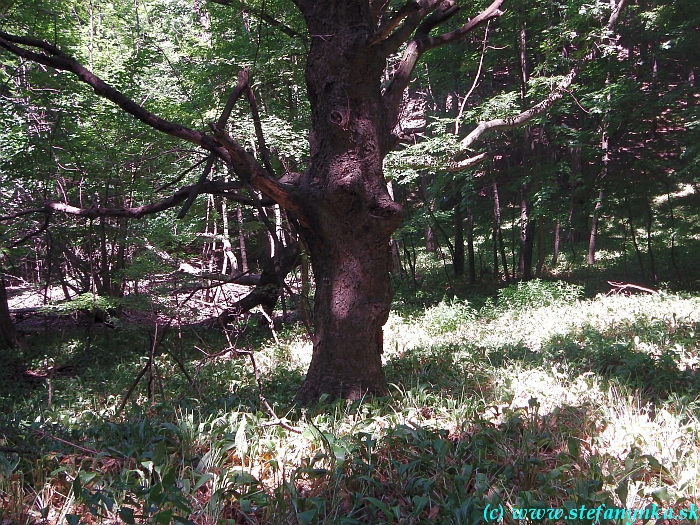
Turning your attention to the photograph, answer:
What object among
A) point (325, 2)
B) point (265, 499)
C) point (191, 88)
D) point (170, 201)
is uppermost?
point (191, 88)

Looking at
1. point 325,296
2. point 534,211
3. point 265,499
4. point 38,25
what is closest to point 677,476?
point 265,499

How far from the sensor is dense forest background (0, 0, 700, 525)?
2654mm

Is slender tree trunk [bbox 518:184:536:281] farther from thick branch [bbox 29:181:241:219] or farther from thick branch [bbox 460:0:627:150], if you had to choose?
thick branch [bbox 29:181:241:219]

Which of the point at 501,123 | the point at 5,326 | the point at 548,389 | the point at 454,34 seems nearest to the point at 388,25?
the point at 454,34

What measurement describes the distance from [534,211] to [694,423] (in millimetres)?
9795

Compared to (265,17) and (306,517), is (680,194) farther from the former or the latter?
(306,517)

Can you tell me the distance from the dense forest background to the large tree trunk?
36cm

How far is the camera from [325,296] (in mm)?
4184

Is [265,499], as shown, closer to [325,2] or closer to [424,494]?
[424,494]

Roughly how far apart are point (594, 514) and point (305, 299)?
13.0 feet

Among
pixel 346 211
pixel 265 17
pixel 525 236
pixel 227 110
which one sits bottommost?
pixel 525 236

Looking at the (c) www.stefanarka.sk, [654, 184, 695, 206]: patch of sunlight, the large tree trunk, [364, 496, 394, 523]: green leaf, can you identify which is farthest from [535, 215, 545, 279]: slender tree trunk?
[364, 496, 394, 523]: green leaf

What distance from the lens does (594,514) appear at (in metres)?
2.28

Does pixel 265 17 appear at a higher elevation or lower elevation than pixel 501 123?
higher
